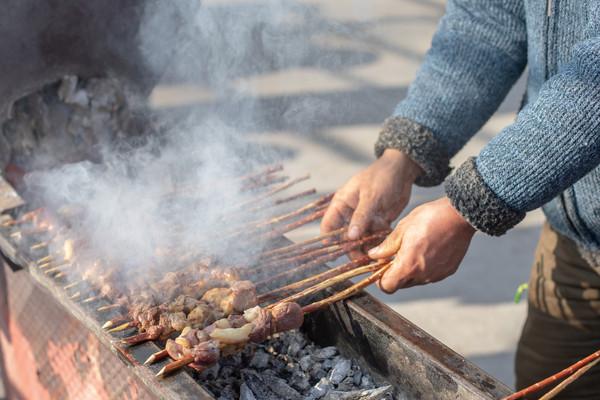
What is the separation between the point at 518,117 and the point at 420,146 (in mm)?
617

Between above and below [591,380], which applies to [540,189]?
above

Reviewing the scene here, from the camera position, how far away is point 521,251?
554cm

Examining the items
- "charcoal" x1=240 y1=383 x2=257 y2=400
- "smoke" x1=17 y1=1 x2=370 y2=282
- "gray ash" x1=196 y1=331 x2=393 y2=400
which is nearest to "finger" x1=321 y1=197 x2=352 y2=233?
"smoke" x1=17 y1=1 x2=370 y2=282

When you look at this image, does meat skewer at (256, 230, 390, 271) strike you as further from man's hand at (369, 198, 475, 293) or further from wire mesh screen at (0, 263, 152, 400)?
wire mesh screen at (0, 263, 152, 400)

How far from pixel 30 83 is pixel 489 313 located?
342cm

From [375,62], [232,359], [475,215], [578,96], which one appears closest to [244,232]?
[232,359]

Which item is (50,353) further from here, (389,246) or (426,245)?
(426,245)

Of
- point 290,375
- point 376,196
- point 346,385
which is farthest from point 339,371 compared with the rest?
point 376,196

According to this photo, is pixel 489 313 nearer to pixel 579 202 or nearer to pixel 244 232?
pixel 579 202

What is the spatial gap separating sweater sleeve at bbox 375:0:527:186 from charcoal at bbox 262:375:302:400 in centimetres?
112

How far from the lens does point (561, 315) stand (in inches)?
121

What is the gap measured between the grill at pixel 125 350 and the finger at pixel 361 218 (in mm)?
298

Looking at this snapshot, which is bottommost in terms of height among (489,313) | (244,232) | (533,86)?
(489,313)

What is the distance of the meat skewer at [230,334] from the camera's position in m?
2.01
